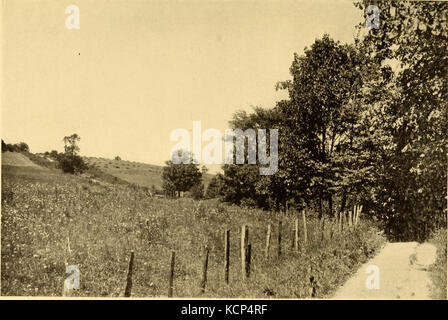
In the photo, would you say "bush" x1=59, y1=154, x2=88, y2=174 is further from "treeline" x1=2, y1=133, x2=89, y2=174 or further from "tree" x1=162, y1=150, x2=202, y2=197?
"tree" x1=162, y1=150, x2=202, y2=197

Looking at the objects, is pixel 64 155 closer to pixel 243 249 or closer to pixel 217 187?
pixel 243 249

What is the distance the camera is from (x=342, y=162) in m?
21.6

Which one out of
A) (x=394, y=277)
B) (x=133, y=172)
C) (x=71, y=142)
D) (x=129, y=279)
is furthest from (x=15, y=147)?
(x=133, y=172)

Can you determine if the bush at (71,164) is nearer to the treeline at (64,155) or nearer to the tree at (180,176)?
the treeline at (64,155)

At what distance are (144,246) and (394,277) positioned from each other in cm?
914

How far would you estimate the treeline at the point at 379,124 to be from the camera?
42.5 feet

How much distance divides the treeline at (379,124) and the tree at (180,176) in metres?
38.5

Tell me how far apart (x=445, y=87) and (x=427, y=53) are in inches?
52.2

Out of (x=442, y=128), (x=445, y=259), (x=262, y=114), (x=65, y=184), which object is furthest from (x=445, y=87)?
(x=262, y=114)

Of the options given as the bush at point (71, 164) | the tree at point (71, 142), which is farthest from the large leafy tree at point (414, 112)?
the bush at point (71, 164)

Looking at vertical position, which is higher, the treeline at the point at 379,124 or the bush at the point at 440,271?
the treeline at the point at 379,124

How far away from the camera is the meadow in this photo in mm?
11359
